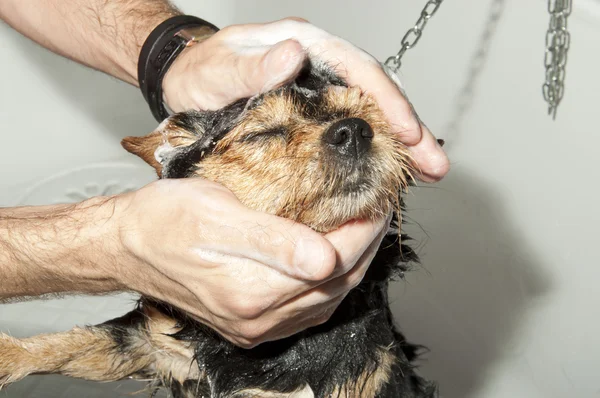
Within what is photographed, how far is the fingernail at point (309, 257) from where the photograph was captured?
1.67 m

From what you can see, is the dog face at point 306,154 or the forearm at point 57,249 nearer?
the dog face at point 306,154

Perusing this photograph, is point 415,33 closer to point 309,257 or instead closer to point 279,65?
point 279,65

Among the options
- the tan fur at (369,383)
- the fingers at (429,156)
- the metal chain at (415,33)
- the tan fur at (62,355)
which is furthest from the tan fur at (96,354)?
the metal chain at (415,33)

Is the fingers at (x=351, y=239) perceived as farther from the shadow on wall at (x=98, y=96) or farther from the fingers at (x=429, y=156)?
the shadow on wall at (x=98, y=96)

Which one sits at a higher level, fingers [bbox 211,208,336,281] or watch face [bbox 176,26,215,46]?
watch face [bbox 176,26,215,46]

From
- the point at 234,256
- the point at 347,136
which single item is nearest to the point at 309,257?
the point at 234,256

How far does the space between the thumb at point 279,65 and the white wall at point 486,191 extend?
1.82 metres

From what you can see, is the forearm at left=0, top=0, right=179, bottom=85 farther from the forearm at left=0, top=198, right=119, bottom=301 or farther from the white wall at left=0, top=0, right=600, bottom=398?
the white wall at left=0, top=0, right=600, bottom=398

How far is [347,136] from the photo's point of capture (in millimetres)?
1795

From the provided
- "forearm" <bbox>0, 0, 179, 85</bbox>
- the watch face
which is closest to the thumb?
the watch face

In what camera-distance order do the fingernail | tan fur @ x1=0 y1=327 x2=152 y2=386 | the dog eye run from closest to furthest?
the fingernail
the dog eye
tan fur @ x1=0 y1=327 x2=152 y2=386

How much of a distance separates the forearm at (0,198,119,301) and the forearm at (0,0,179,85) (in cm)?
89

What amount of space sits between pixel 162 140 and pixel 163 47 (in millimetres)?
634

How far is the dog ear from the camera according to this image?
2.09m
